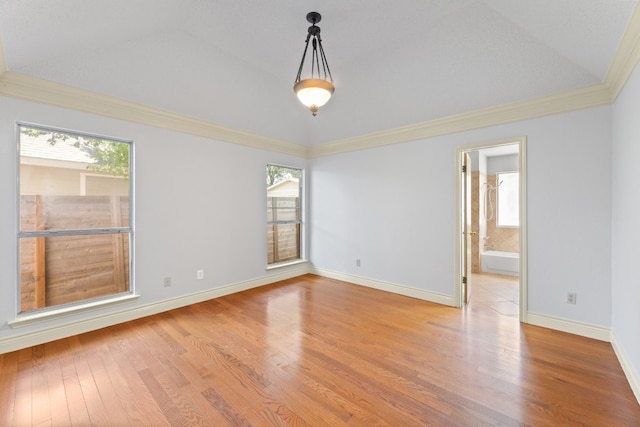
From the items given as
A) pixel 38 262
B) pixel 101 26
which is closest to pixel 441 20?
pixel 101 26

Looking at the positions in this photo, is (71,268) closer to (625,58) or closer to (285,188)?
(285,188)

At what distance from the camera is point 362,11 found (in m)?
2.58

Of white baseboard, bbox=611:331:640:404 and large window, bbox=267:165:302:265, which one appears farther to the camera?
large window, bbox=267:165:302:265

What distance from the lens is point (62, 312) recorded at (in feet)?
9.03

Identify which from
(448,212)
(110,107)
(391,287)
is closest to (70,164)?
(110,107)

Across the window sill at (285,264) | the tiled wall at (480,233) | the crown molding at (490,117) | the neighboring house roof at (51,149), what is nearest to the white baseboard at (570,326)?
the crown molding at (490,117)

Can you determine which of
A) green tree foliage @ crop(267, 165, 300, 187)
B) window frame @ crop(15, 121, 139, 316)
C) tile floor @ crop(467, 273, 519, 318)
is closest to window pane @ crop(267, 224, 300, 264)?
green tree foliage @ crop(267, 165, 300, 187)

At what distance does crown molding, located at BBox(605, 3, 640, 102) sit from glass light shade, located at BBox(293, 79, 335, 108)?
2.01 meters

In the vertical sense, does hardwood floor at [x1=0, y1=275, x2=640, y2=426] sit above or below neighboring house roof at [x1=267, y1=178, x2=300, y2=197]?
below

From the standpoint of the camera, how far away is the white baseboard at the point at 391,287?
12.2 feet

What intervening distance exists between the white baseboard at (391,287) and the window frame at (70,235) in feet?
9.83

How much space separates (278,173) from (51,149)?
296cm

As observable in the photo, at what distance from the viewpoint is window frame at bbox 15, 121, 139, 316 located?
2564mm

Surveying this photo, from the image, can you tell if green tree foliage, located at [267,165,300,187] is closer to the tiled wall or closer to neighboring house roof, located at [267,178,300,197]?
neighboring house roof, located at [267,178,300,197]
